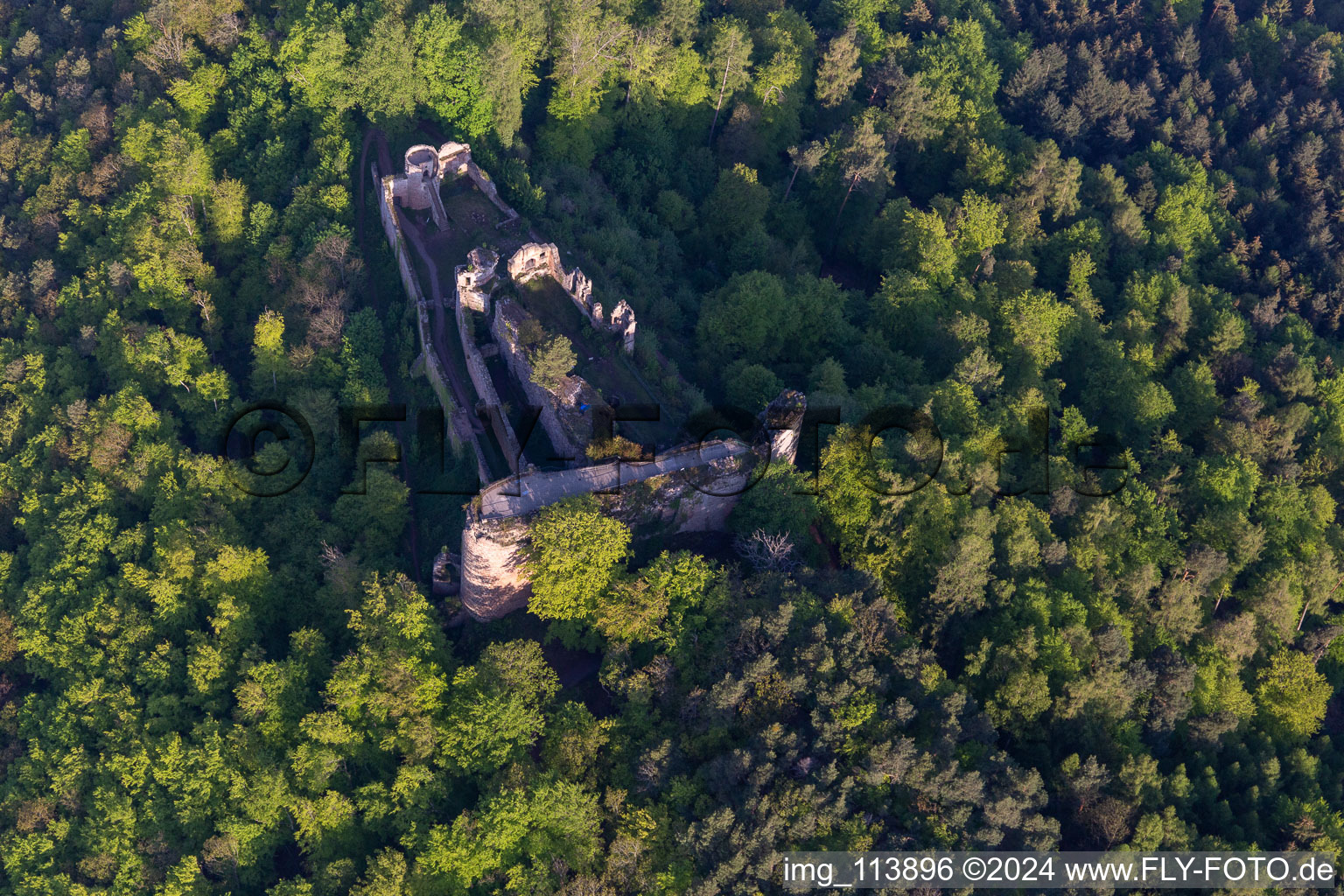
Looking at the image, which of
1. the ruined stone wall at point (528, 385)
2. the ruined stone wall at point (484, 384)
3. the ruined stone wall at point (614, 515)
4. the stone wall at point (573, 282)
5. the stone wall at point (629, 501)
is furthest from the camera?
the stone wall at point (573, 282)

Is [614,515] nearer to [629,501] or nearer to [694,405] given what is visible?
[629,501]

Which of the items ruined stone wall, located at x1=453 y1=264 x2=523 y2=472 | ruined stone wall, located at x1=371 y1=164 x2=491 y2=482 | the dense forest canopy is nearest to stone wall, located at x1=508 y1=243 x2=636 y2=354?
the dense forest canopy

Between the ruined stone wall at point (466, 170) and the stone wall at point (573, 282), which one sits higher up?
the ruined stone wall at point (466, 170)

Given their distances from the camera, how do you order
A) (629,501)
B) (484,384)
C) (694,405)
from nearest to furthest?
(629,501) < (484,384) < (694,405)

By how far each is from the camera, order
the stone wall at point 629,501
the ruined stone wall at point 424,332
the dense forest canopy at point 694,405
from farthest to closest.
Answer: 1. the ruined stone wall at point 424,332
2. the stone wall at point 629,501
3. the dense forest canopy at point 694,405

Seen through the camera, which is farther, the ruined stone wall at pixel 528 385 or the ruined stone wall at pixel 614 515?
the ruined stone wall at pixel 528 385

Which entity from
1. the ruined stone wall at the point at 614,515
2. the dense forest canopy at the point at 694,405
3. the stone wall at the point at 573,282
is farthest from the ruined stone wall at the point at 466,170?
the ruined stone wall at the point at 614,515

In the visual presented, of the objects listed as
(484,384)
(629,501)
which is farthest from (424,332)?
(629,501)

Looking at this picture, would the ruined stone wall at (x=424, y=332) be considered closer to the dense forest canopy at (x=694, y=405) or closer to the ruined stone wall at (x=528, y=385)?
the dense forest canopy at (x=694, y=405)
